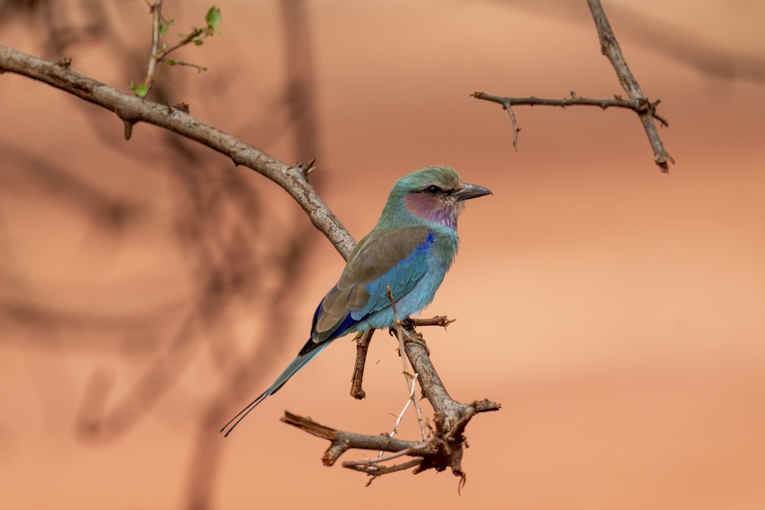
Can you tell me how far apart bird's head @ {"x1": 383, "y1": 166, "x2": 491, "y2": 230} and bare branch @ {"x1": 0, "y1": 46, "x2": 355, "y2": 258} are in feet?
1.10

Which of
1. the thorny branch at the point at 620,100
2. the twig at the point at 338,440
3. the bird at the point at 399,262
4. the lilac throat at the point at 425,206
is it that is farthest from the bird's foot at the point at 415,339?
the twig at the point at 338,440

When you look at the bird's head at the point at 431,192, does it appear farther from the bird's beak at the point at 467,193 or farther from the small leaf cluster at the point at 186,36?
the small leaf cluster at the point at 186,36

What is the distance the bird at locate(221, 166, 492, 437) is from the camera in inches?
81.6

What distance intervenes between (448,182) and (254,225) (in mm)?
1693

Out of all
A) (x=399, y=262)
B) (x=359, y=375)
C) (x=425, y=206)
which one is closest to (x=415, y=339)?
(x=359, y=375)

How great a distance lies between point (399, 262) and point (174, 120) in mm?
803

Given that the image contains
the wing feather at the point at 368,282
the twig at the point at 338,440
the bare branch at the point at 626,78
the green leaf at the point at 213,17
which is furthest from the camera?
the wing feather at the point at 368,282

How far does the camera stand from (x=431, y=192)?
2.27m

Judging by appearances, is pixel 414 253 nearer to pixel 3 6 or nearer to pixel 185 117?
pixel 185 117

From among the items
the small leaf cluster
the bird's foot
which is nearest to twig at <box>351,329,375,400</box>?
the bird's foot

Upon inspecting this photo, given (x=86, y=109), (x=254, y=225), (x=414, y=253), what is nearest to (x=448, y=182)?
(x=414, y=253)

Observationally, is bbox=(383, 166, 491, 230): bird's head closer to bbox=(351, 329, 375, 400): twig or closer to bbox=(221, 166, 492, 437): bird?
bbox=(221, 166, 492, 437): bird

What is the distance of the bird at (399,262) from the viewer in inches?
81.6

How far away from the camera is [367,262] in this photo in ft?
6.85
